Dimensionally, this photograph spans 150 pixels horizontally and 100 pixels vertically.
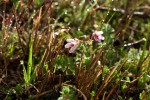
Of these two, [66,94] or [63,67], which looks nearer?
[66,94]

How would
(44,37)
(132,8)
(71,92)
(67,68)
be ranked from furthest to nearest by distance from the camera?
(132,8) → (44,37) → (67,68) → (71,92)

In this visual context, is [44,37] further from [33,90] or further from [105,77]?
[105,77]

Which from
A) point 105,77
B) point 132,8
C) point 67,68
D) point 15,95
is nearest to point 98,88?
point 105,77

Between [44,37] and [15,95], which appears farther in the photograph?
[44,37]

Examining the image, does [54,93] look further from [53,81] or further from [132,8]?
[132,8]

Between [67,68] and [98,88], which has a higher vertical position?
[67,68]

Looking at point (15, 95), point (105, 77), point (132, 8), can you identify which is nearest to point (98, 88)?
point (105, 77)

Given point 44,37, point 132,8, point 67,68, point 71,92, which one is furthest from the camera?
point 132,8

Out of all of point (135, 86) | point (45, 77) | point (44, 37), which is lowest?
point (135, 86)

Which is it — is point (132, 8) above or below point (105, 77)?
above
